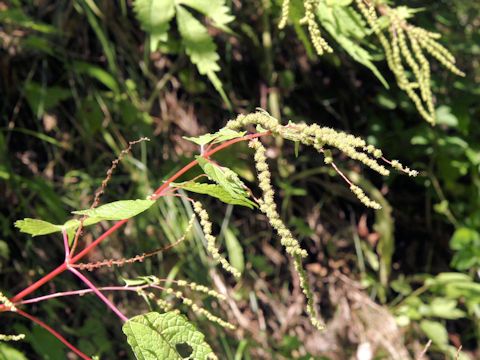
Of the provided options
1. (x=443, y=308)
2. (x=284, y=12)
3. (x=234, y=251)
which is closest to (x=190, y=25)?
(x=284, y=12)

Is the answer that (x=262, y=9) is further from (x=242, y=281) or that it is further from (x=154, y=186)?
(x=242, y=281)

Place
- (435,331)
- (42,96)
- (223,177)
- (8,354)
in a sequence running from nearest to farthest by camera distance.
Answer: (223,177)
(8,354)
(42,96)
(435,331)

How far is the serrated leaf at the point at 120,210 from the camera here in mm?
1084

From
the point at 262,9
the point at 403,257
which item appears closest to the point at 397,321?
the point at 403,257

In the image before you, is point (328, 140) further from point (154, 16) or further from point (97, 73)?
point (97, 73)

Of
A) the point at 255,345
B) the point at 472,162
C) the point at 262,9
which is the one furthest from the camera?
the point at 472,162

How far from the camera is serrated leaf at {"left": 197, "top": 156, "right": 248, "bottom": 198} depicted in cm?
109

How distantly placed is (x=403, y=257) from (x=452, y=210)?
0.30 m

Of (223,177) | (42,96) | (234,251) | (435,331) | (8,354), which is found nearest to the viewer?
(223,177)

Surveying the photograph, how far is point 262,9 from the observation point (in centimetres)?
278

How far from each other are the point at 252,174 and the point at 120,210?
1.64 m

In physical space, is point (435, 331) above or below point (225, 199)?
below

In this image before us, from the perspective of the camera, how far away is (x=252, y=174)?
2.72m

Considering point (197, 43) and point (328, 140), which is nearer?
point (328, 140)
